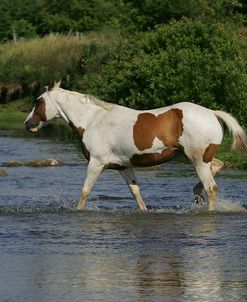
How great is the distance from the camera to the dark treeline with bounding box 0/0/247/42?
187ft

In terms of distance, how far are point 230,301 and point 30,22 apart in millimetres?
62324

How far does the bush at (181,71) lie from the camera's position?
2819cm

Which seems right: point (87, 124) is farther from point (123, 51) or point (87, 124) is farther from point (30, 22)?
point (30, 22)

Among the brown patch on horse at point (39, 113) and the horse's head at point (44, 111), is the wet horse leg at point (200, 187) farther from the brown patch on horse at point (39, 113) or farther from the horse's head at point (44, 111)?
the brown patch on horse at point (39, 113)

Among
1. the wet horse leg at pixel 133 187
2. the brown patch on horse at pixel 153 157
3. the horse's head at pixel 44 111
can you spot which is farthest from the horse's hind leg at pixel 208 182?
the horse's head at pixel 44 111

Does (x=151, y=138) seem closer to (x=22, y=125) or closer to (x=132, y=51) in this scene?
(x=132, y=51)

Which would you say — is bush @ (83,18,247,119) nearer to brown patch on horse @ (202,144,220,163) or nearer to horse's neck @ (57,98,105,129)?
horse's neck @ (57,98,105,129)

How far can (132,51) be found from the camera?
32.5 m

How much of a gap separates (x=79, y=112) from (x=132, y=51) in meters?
16.6

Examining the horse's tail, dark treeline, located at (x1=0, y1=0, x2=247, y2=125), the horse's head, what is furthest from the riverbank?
the horse's head

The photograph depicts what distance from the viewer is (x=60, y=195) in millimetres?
18062

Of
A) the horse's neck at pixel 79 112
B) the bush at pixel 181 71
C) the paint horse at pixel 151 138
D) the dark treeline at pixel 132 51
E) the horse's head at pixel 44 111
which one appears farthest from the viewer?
the dark treeline at pixel 132 51

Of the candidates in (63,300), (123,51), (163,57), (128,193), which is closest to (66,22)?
(123,51)

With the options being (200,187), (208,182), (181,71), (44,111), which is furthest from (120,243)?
(181,71)
